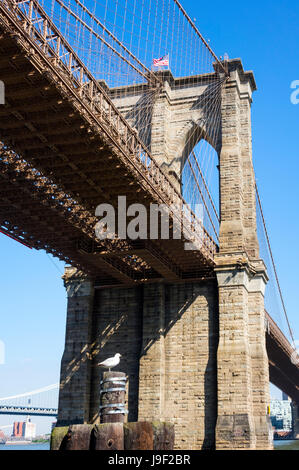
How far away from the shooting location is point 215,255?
36938 mm

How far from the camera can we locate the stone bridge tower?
34.6m

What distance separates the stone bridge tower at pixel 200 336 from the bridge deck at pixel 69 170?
1.57 meters

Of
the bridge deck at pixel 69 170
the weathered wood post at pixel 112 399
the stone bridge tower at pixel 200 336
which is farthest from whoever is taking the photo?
the stone bridge tower at pixel 200 336

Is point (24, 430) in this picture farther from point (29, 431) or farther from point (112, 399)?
point (112, 399)

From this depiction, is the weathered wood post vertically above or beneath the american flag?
beneath

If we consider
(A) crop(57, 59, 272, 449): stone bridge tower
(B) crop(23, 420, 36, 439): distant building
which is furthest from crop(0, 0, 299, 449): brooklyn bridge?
(B) crop(23, 420, 36, 439): distant building

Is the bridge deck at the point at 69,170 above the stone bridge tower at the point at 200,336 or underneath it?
above

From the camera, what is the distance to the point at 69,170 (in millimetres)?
26750

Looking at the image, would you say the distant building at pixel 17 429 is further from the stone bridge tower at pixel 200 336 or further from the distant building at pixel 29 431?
the stone bridge tower at pixel 200 336

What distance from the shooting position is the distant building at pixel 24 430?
175m

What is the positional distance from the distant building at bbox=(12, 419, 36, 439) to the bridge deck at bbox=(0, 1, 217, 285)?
149 metres

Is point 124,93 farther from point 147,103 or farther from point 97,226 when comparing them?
point 97,226

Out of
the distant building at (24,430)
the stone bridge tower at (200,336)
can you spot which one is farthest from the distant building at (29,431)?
the stone bridge tower at (200,336)

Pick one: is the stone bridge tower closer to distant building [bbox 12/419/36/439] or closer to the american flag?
the american flag
